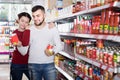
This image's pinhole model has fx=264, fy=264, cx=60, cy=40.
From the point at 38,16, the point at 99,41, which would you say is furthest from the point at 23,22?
the point at 99,41

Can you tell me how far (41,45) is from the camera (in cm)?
331

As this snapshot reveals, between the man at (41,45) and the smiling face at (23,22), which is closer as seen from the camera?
the man at (41,45)

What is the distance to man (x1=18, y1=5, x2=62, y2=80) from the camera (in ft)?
10.8

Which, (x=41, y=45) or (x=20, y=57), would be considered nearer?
(x=41, y=45)

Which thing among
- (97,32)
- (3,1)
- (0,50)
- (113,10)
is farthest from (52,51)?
(3,1)

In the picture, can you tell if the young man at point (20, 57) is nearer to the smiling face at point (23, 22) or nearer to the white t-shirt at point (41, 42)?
the smiling face at point (23, 22)

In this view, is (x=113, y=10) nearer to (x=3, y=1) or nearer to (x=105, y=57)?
(x=105, y=57)

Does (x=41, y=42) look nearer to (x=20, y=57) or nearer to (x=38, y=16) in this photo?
(x=38, y=16)

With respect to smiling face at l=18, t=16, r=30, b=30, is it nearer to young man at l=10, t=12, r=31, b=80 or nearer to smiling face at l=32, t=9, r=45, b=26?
young man at l=10, t=12, r=31, b=80

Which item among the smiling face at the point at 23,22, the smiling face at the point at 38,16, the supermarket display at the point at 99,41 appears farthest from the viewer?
the smiling face at the point at 23,22

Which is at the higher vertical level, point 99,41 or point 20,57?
point 99,41

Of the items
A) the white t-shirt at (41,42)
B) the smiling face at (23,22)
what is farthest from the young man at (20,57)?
the white t-shirt at (41,42)

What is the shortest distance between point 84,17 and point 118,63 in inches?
72.6

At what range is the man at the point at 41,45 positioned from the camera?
10.8 ft
